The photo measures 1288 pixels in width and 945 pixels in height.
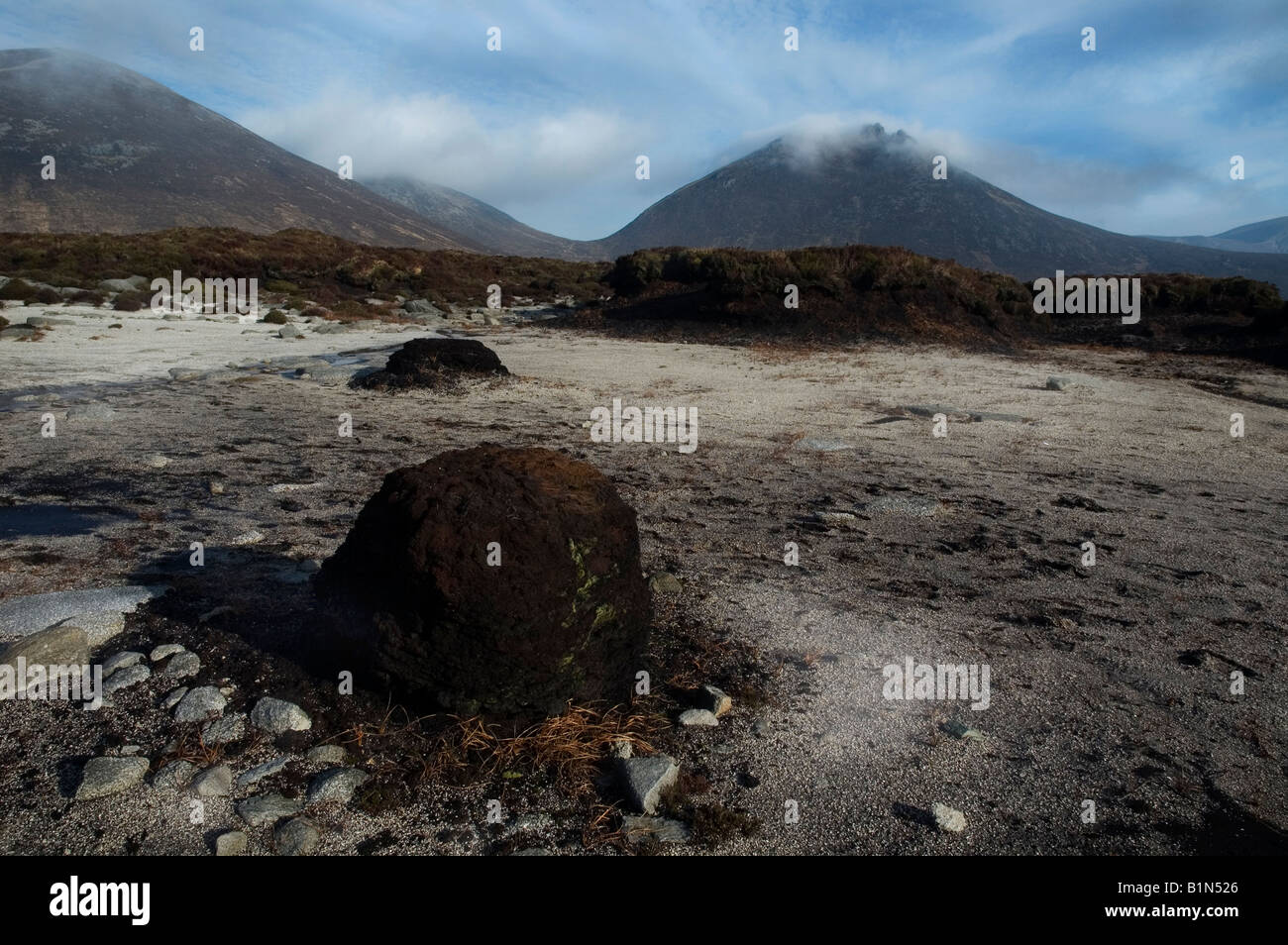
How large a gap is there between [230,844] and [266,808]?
16cm

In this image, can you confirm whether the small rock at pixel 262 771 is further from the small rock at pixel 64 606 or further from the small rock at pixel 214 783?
the small rock at pixel 64 606

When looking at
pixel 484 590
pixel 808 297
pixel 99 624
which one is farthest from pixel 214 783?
pixel 808 297

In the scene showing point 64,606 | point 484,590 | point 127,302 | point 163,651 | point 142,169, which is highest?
point 142,169

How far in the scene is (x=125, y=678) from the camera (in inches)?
113

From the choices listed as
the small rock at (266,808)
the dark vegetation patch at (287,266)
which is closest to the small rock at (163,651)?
the small rock at (266,808)

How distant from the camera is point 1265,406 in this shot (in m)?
10.9

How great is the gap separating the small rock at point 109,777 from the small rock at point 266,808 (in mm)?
361

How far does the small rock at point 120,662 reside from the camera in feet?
9.53

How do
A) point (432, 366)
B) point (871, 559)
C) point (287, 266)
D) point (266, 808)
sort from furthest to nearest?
point (287, 266) → point (432, 366) → point (871, 559) → point (266, 808)

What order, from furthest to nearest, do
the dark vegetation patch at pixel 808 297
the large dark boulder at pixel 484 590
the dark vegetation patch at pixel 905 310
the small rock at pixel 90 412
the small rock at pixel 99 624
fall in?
the dark vegetation patch at pixel 808 297, the dark vegetation patch at pixel 905 310, the small rock at pixel 90 412, the small rock at pixel 99 624, the large dark boulder at pixel 484 590

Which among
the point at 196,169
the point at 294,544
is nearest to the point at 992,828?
the point at 294,544

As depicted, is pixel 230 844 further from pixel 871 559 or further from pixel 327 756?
pixel 871 559

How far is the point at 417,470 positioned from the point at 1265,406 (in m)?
12.4

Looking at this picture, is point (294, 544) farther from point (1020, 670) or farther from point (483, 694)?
point (1020, 670)
